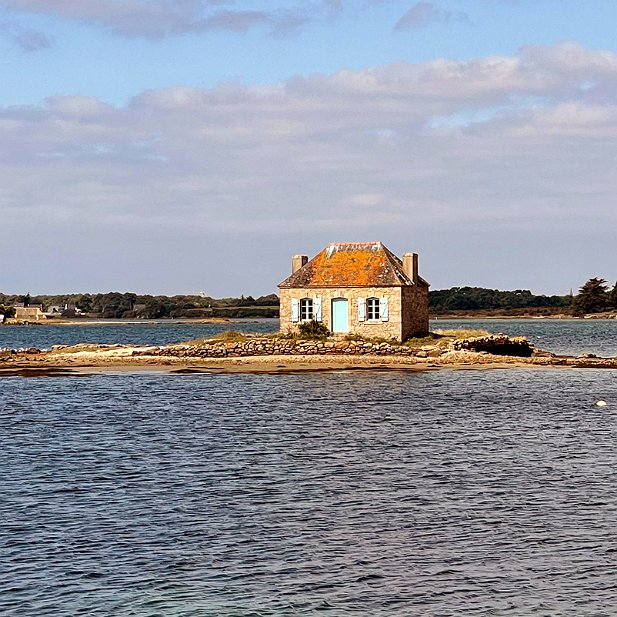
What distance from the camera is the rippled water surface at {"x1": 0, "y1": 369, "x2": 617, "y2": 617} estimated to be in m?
13.0

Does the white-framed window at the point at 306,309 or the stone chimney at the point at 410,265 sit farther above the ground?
the stone chimney at the point at 410,265

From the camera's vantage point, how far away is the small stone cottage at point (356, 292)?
170 feet

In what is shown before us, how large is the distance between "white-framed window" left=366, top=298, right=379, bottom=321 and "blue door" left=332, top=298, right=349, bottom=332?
1018mm

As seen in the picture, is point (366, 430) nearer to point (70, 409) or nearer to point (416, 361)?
point (70, 409)

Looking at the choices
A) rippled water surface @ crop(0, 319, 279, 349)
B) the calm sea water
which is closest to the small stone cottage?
the calm sea water

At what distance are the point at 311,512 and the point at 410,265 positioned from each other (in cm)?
3746

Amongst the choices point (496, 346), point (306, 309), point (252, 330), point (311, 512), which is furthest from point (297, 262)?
point (252, 330)

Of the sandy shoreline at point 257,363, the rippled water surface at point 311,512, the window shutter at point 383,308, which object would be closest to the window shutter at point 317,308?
the sandy shoreline at point 257,363

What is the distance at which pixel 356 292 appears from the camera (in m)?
52.1

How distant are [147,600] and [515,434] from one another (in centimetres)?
1648

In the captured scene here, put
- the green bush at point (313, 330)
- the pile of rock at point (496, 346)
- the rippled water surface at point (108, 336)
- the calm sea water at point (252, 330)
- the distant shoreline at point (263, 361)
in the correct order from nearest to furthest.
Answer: the distant shoreline at point (263, 361) → the green bush at point (313, 330) → the pile of rock at point (496, 346) → the calm sea water at point (252, 330) → the rippled water surface at point (108, 336)

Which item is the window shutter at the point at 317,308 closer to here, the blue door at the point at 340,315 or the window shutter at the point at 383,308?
the blue door at the point at 340,315

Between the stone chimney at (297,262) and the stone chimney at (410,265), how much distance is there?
507cm

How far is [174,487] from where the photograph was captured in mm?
19812
